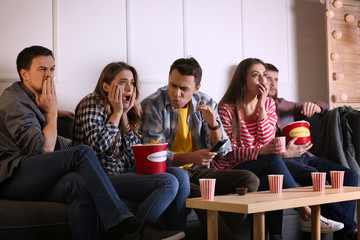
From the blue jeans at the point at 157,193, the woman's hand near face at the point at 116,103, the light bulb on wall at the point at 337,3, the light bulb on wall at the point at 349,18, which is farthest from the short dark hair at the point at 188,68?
the light bulb on wall at the point at 349,18

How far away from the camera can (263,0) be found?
4.09m

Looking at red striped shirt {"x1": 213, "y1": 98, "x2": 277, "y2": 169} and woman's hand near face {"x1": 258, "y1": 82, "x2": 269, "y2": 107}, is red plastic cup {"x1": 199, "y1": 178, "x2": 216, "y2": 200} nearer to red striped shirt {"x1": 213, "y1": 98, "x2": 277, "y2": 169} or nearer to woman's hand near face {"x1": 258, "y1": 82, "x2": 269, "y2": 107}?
red striped shirt {"x1": 213, "y1": 98, "x2": 277, "y2": 169}

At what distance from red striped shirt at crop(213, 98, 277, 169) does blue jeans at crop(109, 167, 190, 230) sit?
0.65 m

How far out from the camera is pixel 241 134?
117 inches

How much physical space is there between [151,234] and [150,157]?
1.26ft

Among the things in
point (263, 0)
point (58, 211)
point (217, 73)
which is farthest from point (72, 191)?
point (263, 0)

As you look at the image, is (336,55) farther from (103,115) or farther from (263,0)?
(103,115)

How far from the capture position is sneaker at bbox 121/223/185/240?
194 cm

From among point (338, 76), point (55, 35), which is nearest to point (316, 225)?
point (55, 35)

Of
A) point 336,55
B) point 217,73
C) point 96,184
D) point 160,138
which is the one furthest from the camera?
point 336,55

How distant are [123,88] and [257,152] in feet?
2.92

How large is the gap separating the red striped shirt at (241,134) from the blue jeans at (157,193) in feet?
2.14

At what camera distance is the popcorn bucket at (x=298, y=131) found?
295 cm

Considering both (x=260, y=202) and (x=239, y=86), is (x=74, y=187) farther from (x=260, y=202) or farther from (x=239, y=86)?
(x=239, y=86)
